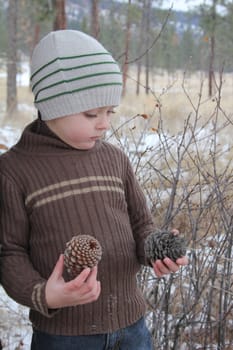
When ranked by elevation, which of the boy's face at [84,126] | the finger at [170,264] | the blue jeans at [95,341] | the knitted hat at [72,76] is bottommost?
the blue jeans at [95,341]

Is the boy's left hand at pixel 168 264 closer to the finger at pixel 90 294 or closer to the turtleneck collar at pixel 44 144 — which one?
the finger at pixel 90 294

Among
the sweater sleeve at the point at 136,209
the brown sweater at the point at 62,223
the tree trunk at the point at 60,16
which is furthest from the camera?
the tree trunk at the point at 60,16

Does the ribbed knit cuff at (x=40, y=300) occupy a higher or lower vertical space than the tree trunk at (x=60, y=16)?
lower

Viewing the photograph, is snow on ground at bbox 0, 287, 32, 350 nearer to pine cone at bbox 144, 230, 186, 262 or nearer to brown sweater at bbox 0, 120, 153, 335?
brown sweater at bbox 0, 120, 153, 335

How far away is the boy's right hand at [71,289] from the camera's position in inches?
41.3

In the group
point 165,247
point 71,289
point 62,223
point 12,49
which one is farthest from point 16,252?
point 12,49

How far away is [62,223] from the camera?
1.30 meters

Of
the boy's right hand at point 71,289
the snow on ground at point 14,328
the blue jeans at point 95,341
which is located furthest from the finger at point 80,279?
the snow on ground at point 14,328

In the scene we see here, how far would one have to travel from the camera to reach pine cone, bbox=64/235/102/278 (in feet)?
3.45

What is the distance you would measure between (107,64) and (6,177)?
38 cm

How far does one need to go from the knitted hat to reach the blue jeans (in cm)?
55

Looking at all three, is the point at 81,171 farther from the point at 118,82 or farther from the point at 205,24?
the point at 205,24

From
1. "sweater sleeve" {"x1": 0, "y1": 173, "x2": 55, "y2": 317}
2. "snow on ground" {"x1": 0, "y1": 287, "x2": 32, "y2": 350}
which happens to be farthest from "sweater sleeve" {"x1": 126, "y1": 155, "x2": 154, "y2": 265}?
"snow on ground" {"x1": 0, "y1": 287, "x2": 32, "y2": 350}

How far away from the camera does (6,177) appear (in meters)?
1.30
